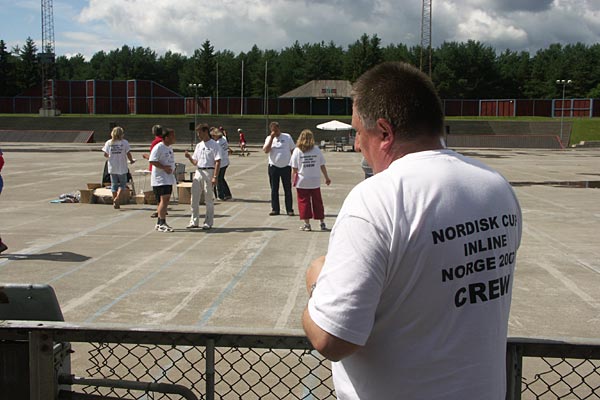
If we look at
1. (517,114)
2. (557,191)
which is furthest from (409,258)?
(517,114)

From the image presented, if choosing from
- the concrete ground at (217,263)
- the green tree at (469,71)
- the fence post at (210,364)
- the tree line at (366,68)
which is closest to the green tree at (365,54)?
the tree line at (366,68)

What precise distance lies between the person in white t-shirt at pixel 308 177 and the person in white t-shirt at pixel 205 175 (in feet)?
5.39

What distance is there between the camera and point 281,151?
1367 centimetres

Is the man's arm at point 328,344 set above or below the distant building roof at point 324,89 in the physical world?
below

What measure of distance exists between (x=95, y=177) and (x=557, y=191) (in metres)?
15.2

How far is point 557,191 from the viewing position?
18953 millimetres

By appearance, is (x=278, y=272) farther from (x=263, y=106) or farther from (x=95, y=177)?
(x=263, y=106)

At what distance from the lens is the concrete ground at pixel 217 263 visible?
6.73m

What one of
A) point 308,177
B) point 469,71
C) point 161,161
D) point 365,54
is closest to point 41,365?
point 161,161

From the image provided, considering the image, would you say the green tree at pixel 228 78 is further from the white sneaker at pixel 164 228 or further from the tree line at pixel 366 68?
the white sneaker at pixel 164 228

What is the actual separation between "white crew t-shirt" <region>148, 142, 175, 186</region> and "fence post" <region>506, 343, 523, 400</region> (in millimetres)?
9473

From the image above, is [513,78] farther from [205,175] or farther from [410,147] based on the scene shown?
[410,147]

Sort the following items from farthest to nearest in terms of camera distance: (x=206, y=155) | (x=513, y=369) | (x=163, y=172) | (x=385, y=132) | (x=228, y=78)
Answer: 1. (x=228, y=78)
2. (x=206, y=155)
3. (x=163, y=172)
4. (x=513, y=369)
5. (x=385, y=132)

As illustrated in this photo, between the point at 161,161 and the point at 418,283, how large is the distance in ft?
32.8
